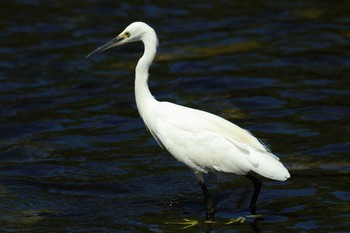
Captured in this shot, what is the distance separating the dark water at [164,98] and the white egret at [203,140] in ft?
1.70

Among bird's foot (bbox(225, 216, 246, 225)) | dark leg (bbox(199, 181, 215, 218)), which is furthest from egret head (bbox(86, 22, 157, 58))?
bird's foot (bbox(225, 216, 246, 225))

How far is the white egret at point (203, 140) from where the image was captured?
8438mm

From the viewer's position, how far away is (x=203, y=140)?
8633 millimetres

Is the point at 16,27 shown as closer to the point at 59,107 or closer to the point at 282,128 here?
the point at 59,107

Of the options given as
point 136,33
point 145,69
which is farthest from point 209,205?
point 136,33

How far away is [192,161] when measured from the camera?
8719 millimetres

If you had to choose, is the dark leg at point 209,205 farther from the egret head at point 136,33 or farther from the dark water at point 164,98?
the egret head at point 136,33

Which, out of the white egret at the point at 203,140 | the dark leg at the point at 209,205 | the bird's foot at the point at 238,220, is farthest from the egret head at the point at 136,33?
the bird's foot at the point at 238,220

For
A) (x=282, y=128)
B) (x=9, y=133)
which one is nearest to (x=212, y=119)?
(x=282, y=128)

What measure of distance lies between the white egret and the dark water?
519 mm

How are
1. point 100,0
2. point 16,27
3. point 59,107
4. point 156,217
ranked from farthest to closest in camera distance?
point 100,0 → point 16,27 → point 59,107 → point 156,217

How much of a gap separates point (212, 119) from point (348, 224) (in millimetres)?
1726

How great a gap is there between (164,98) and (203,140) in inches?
175

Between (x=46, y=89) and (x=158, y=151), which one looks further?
(x=46, y=89)
